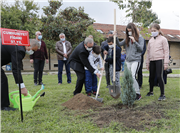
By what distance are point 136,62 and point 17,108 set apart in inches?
118

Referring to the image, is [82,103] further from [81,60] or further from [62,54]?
[62,54]

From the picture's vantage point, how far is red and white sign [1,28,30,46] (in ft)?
9.33

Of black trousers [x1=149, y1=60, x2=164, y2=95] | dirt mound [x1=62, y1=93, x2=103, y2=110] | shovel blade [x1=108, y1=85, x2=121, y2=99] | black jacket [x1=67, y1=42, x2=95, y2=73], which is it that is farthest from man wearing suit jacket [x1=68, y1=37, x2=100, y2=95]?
black trousers [x1=149, y1=60, x2=164, y2=95]

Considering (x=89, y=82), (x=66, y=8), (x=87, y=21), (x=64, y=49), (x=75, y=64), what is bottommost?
(x=89, y=82)

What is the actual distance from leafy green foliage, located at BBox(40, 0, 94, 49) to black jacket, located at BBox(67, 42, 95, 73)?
9.82m

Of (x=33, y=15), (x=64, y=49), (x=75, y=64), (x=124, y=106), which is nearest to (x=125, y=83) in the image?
(x=124, y=106)

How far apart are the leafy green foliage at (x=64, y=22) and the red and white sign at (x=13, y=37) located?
11.4 m

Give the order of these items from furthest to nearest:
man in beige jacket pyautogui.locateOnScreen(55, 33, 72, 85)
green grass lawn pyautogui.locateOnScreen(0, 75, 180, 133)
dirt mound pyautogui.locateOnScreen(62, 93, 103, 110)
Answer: man in beige jacket pyautogui.locateOnScreen(55, 33, 72, 85) < dirt mound pyautogui.locateOnScreen(62, 93, 103, 110) < green grass lawn pyautogui.locateOnScreen(0, 75, 180, 133)

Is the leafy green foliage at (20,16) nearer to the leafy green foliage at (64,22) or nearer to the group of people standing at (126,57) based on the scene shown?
the leafy green foliage at (64,22)

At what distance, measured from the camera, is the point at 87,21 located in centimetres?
1504

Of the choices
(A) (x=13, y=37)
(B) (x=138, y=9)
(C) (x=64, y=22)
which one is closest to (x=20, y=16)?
(C) (x=64, y=22)

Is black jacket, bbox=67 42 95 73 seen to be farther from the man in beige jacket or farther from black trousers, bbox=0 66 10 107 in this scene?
the man in beige jacket

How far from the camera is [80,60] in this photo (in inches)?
195

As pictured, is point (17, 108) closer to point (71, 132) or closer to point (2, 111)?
point (2, 111)
